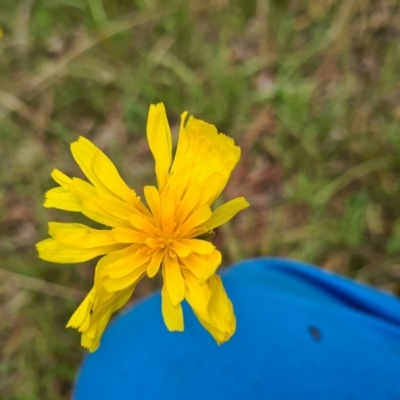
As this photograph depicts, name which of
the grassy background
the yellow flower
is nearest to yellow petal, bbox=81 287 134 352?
the yellow flower

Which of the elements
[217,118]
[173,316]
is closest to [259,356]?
[173,316]

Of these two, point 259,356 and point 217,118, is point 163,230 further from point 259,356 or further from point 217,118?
point 217,118

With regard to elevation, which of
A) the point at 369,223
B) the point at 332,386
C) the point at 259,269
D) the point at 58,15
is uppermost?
the point at 58,15

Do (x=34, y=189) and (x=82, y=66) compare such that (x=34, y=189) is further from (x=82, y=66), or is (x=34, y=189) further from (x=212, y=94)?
(x=212, y=94)

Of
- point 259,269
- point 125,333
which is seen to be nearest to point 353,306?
point 259,269

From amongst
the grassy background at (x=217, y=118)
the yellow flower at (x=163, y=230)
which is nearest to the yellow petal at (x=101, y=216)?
the yellow flower at (x=163, y=230)

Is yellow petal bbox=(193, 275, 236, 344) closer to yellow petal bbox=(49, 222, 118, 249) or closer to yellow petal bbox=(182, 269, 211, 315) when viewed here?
yellow petal bbox=(182, 269, 211, 315)
